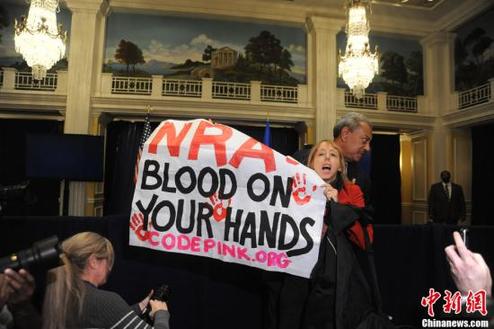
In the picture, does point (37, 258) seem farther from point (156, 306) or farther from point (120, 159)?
point (120, 159)

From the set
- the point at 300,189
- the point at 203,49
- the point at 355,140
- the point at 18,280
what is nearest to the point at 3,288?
the point at 18,280

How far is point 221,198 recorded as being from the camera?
6.59 feet

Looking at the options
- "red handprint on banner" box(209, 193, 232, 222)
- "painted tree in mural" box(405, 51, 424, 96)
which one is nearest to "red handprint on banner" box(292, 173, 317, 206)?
"red handprint on banner" box(209, 193, 232, 222)

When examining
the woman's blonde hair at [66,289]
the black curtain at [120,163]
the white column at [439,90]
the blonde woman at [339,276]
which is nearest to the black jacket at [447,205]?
the white column at [439,90]

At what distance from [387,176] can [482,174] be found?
276 cm

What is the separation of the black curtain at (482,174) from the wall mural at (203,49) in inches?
212

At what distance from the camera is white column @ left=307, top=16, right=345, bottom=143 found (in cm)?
966

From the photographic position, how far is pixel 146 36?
31.8 ft

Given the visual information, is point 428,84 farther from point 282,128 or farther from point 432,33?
point 282,128

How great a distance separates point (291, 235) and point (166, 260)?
3.32ft

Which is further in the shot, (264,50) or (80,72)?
(264,50)

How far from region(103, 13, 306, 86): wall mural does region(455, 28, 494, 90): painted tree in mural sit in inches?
184

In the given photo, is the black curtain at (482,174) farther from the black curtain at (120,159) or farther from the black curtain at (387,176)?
the black curtain at (120,159)

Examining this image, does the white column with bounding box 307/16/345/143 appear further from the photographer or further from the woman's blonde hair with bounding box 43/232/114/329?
the photographer
